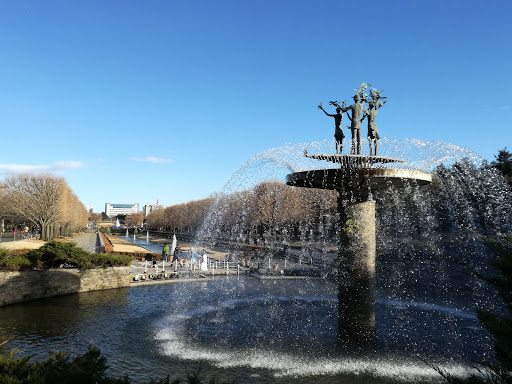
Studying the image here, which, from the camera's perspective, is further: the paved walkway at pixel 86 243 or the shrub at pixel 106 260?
the paved walkway at pixel 86 243

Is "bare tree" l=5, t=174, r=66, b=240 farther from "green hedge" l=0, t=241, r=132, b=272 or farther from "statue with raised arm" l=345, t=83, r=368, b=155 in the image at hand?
"statue with raised arm" l=345, t=83, r=368, b=155

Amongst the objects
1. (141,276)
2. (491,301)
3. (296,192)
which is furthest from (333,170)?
(296,192)

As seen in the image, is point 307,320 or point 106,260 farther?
point 106,260

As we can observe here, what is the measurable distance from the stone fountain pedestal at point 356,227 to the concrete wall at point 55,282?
457 inches

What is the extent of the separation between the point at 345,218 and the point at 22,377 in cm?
830

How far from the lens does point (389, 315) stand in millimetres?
13156

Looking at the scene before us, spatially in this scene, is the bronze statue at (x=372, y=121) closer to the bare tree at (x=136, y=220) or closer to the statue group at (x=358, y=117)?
the statue group at (x=358, y=117)

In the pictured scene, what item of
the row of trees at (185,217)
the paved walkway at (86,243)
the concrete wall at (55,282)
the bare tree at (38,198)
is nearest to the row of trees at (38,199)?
the bare tree at (38,198)

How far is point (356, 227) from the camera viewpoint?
34.3 ft

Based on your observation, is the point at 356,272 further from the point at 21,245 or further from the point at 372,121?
the point at 21,245

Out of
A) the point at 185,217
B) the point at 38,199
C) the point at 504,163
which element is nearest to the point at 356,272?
the point at 504,163

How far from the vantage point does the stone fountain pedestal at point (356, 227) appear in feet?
33.1

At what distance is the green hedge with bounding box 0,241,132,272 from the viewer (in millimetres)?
14854

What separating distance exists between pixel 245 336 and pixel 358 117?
726cm
